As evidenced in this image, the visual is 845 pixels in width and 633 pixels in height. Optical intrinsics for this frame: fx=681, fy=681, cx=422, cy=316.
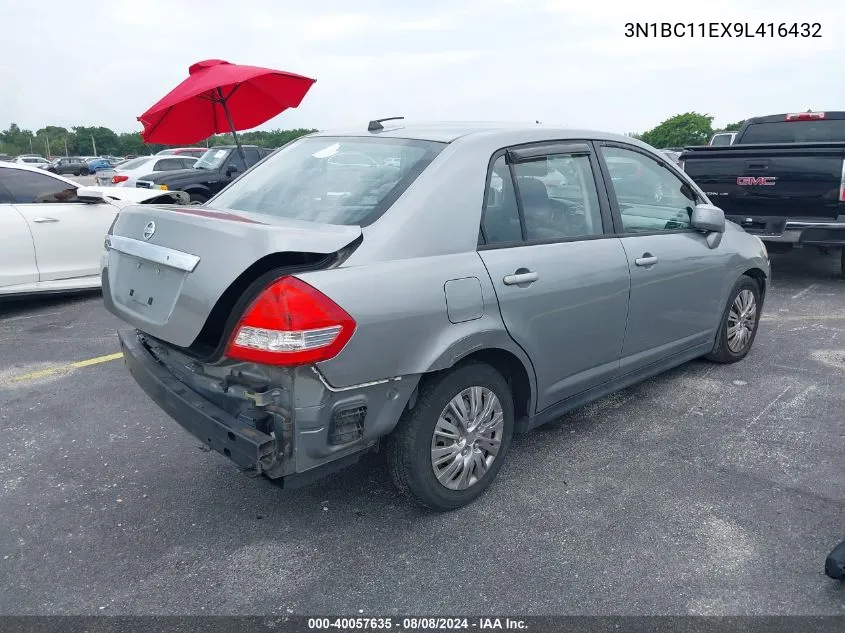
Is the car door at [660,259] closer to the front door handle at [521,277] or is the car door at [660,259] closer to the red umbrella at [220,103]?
the front door handle at [521,277]

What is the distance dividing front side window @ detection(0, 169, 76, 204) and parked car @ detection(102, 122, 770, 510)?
4083 millimetres

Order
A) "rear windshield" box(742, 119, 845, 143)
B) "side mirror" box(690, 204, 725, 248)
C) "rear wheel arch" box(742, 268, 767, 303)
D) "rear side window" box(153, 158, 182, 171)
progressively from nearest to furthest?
"side mirror" box(690, 204, 725, 248) → "rear wheel arch" box(742, 268, 767, 303) → "rear windshield" box(742, 119, 845, 143) → "rear side window" box(153, 158, 182, 171)

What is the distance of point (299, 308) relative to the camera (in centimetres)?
240

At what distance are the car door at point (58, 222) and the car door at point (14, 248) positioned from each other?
0.17ft

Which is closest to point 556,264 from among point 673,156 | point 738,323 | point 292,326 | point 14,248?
point 292,326

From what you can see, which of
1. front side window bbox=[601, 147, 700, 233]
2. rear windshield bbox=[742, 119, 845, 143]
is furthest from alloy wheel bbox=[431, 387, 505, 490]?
rear windshield bbox=[742, 119, 845, 143]

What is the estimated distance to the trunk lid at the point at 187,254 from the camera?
2.49 m

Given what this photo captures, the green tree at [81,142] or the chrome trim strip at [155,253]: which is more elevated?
the green tree at [81,142]

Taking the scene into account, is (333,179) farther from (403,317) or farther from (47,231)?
(47,231)

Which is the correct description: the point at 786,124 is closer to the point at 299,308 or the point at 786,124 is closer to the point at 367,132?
the point at 367,132

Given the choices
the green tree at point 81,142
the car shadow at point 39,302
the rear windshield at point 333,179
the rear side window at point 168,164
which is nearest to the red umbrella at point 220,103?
the car shadow at point 39,302

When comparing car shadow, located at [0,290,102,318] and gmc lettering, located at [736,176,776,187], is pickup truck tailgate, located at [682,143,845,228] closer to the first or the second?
gmc lettering, located at [736,176,776,187]

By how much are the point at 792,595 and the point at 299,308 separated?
2.11m

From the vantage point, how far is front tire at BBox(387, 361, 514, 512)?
2.83 meters
